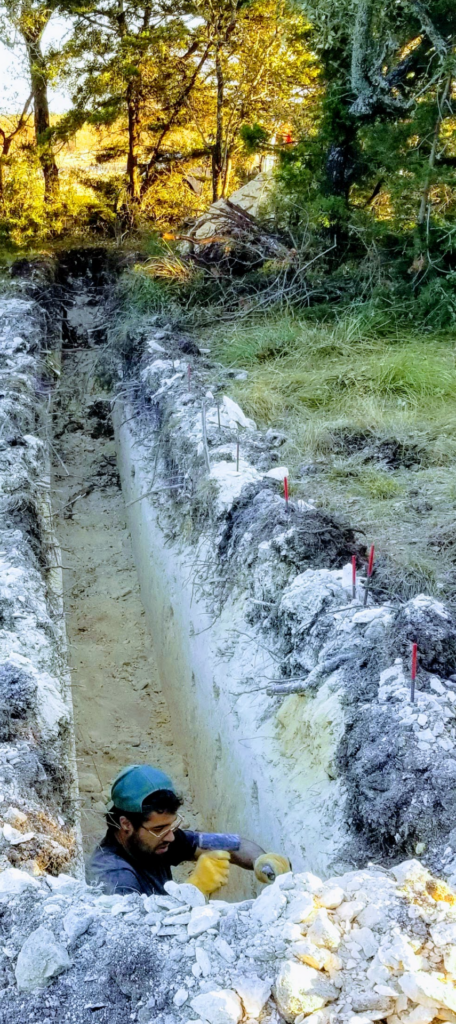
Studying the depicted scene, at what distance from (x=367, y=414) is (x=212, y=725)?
2622 mm

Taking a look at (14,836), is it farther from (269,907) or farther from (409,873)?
(409,873)

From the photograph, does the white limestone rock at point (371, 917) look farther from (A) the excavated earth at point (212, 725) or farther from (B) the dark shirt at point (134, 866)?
(B) the dark shirt at point (134, 866)

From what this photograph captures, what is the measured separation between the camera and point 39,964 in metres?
2.02

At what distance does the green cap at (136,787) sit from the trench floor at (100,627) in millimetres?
553

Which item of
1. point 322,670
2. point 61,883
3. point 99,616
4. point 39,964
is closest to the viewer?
point 39,964

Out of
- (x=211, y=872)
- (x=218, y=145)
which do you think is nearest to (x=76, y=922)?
(x=211, y=872)

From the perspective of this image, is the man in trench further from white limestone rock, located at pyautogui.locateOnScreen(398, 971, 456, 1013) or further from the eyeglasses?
white limestone rock, located at pyautogui.locateOnScreen(398, 971, 456, 1013)

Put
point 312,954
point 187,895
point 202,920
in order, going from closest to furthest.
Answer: point 312,954 → point 202,920 → point 187,895

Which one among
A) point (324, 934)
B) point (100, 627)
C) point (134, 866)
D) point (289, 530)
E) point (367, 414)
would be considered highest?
point (367, 414)

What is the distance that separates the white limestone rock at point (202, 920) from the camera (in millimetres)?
2105

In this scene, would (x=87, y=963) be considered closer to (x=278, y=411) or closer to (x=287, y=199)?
(x=278, y=411)

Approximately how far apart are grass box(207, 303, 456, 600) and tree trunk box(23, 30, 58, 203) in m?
5.85

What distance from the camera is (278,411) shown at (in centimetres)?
590

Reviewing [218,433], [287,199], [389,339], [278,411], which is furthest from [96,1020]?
[287,199]
